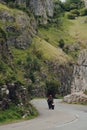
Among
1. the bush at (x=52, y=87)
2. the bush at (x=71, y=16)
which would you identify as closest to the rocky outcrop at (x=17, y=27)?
the bush at (x=52, y=87)

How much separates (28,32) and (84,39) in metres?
25.0

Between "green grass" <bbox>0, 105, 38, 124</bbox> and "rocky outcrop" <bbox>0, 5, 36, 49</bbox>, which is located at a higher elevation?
"green grass" <bbox>0, 105, 38, 124</bbox>

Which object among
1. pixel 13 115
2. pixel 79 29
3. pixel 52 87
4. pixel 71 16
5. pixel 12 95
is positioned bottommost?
pixel 52 87

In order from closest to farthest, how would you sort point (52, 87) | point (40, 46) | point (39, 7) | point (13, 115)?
1. point (13, 115)
2. point (52, 87)
3. point (40, 46)
4. point (39, 7)

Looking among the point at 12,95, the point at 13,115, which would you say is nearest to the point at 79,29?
the point at 12,95

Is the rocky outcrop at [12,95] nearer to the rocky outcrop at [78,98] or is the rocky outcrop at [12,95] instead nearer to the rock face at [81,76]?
the rocky outcrop at [78,98]

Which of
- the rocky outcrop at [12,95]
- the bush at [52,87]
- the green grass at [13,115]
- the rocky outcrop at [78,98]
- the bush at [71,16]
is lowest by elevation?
the bush at [52,87]

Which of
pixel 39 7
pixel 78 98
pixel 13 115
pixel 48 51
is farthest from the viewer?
pixel 39 7

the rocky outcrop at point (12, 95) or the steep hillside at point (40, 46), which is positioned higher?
the rocky outcrop at point (12, 95)

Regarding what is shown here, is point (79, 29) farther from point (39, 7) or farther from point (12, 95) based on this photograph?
point (12, 95)

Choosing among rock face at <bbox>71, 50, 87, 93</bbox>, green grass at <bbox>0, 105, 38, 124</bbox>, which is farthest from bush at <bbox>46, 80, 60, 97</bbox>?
green grass at <bbox>0, 105, 38, 124</bbox>

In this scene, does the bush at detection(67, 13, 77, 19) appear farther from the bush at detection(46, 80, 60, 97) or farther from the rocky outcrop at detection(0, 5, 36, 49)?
the bush at detection(46, 80, 60, 97)

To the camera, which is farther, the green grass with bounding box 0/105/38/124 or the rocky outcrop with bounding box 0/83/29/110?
the rocky outcrop with bounding box 0/83/29/110

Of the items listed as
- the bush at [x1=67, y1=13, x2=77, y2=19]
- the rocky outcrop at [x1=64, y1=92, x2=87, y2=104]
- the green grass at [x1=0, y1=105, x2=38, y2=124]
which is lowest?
the bush at [x1=67, y1=13, x2=77, y2=19]
